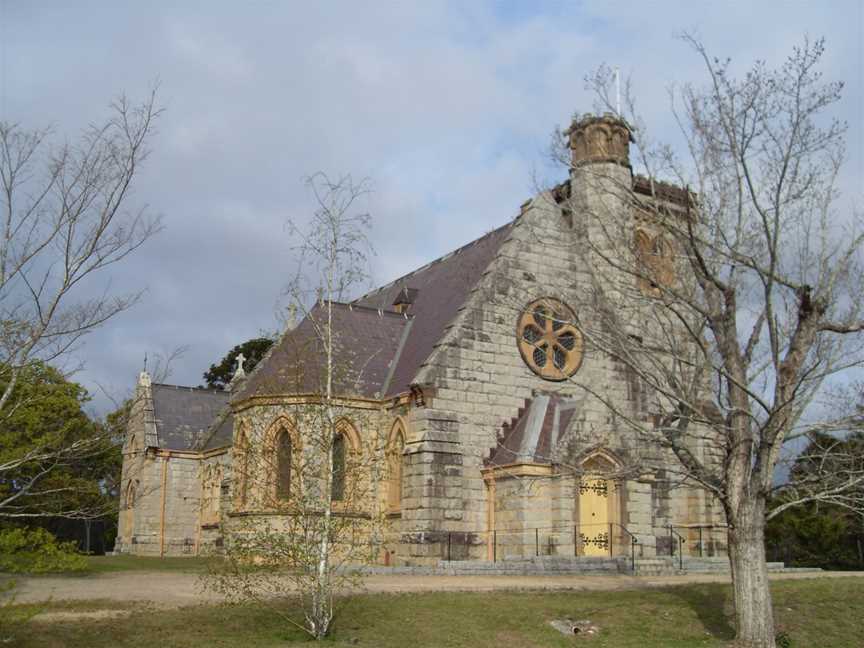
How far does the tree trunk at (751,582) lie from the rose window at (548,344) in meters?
12.9

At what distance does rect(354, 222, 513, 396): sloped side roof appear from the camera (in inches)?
1091

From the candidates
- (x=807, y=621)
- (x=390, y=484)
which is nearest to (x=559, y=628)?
(x=807, y=621)

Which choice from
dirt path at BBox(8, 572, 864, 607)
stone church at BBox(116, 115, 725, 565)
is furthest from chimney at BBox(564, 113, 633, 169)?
dirt path at BBox(8, 572, 864, 607)

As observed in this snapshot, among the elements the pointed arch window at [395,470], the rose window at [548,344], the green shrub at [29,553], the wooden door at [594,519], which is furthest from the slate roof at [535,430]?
the green shrub at [29,553]

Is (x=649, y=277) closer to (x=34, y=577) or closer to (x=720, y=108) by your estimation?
(x=720, y=108)

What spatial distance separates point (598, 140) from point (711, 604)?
21.9m

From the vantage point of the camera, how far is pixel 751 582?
46.9ft

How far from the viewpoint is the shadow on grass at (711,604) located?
15.9 metres

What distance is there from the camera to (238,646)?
1351cm

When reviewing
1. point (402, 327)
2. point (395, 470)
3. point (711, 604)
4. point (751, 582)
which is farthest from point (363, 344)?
point (751, 582)

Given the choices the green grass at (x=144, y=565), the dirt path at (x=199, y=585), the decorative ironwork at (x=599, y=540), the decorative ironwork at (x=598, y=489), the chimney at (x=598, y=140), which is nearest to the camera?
the dirt path at (x=199, y=585)

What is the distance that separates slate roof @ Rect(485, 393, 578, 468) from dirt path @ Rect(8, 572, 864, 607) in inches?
168

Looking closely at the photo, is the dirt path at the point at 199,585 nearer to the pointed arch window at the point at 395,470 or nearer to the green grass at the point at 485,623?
the green grass at the point at 485,623

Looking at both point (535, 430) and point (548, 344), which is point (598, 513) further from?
point (548, 344)
